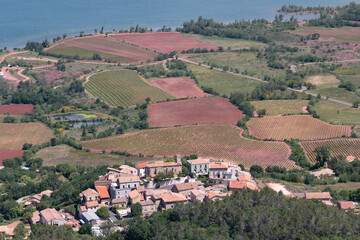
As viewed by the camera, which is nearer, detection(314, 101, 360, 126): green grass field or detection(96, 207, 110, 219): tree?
detection(96, 207, 110, 219): tree

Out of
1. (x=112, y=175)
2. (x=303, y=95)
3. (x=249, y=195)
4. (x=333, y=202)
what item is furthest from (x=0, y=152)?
(x=303, y=95)

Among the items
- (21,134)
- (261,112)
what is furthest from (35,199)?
(261,112)

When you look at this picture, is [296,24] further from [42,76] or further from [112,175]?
[112,175]

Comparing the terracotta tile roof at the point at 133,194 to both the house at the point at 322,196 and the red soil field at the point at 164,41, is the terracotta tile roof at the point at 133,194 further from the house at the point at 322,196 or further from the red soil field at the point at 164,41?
the red soil field at the point at 164,41

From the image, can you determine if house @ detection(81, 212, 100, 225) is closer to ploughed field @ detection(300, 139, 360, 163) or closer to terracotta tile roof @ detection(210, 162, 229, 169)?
terracotta tile roof @ detection(210, 162, 229, 169)

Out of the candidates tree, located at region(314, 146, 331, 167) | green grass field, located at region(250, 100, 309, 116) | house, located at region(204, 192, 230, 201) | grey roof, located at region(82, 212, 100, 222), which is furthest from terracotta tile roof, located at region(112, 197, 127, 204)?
green grass field, located at region(250, 100, 309, 116)

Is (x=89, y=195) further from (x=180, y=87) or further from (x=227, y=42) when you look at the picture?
(x=227, y=42)

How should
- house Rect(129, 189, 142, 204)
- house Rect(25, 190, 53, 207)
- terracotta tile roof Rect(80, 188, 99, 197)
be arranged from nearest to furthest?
house Rect(129, 189, 142, 204)
terracotta tile roof Rect(80, 188, 99, 197)
house Rect(25, 190, 53, 207)
